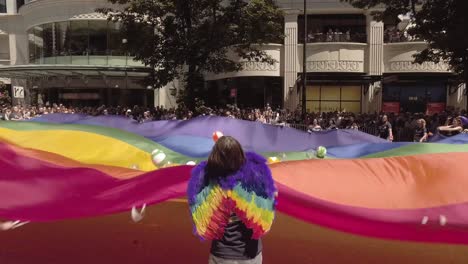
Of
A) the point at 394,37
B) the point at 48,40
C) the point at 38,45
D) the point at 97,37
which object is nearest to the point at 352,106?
the point at 394,37

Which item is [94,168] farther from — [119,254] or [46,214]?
[119,254]

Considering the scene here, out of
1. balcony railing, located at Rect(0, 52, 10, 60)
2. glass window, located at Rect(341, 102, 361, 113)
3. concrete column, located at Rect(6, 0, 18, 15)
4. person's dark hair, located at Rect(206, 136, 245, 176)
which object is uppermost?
concrete column, located at Rect(6, 0, 18, 15)

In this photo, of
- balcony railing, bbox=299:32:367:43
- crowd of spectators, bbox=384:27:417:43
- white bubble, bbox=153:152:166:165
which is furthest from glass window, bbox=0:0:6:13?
white bubble, bbox=153:152:166:165

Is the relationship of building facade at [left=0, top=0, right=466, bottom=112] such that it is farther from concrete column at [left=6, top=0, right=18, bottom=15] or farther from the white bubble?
the white bubble

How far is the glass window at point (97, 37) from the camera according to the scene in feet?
131

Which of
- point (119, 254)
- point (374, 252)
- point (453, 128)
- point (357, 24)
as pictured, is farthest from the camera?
point (357, 24)

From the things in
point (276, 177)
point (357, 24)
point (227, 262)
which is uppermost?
point (357, 24)

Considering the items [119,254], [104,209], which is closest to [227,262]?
[104,209]

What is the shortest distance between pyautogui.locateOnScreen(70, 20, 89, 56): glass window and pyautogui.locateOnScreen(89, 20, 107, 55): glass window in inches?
12.7

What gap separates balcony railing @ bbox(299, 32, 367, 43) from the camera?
32.6 meters

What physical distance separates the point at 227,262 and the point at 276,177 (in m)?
1.00

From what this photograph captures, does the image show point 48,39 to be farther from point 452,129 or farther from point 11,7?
Result: point 452,129

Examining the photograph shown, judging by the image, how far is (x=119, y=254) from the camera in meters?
5.04

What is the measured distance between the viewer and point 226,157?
3412mm
